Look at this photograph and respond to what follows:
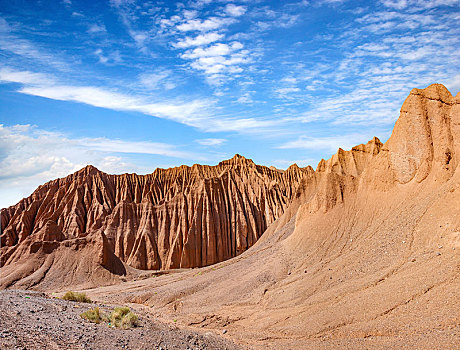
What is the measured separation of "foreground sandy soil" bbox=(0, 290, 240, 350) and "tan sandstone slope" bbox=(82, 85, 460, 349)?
13.5 feet

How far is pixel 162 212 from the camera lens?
2689 inches

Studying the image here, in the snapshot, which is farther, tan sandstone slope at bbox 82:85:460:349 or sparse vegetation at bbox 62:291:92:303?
sparse vegetation at bbox 62:291:92:303

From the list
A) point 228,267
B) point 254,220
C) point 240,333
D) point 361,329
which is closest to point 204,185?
point 254,220

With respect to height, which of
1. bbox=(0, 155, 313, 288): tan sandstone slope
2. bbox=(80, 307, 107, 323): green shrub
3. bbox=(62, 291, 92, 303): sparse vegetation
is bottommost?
bbox=(62, 291, 92, 303): sparse vegetation

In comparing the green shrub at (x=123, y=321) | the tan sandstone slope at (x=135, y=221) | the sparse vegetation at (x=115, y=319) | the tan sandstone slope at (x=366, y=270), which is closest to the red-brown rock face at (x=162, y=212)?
the tan sandstone slope at (x=135, y=221)

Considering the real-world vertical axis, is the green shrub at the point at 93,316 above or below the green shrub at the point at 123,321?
above

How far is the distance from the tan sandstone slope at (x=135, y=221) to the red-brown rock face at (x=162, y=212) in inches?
6.5

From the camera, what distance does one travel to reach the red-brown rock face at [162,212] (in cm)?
6238

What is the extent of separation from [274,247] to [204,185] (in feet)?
113

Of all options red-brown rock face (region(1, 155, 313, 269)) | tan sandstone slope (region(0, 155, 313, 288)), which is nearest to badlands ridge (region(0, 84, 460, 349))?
tan sandstone slope (region(0, 155, 313, 288))

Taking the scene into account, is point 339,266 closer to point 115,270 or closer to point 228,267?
point 228,267

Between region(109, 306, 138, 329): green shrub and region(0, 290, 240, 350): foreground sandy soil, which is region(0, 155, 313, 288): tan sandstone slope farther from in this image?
region(0, 290, 240, 350): foreground sandy soil

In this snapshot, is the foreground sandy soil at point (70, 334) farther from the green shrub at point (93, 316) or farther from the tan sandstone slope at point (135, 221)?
the tan sandstone slope at point (135, 221)

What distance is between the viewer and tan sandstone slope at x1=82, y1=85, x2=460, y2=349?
18156 millimetres
